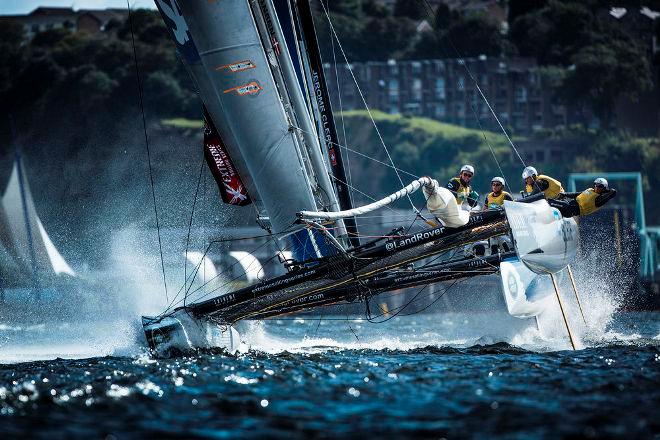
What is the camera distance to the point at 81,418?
10.4m

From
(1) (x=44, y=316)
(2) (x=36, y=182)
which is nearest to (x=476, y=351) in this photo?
(1) (x=44, y=316)

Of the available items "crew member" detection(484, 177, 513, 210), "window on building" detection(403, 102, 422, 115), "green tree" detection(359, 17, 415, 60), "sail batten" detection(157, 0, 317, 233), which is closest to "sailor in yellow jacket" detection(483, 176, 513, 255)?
"crew member" detection(484, 177, 513, 210)

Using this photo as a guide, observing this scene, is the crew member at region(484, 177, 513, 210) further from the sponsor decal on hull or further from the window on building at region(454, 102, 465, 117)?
the window on building at region(454, 102, 465, 117)

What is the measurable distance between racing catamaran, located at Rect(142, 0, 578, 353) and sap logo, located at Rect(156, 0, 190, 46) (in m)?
0.02

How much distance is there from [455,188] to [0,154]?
7616cm

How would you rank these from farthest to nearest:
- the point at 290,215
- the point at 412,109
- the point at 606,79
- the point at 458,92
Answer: the point at 412,109
the point at 458,92
the point at 606,79
the point at 290,215

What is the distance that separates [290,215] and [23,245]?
792 inches

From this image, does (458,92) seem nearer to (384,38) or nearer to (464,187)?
(384,38)

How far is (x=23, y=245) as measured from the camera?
Result: 116 feet

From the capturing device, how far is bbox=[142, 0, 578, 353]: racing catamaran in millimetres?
16109

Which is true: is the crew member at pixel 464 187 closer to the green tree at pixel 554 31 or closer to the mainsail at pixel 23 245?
the mainsail at pixel 23 245

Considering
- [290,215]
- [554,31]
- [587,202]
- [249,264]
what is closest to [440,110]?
[554,31]

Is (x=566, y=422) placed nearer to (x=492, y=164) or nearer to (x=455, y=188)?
(x=455, y=188)

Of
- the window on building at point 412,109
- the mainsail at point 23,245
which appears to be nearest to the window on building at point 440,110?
the window on building at point 412,109
